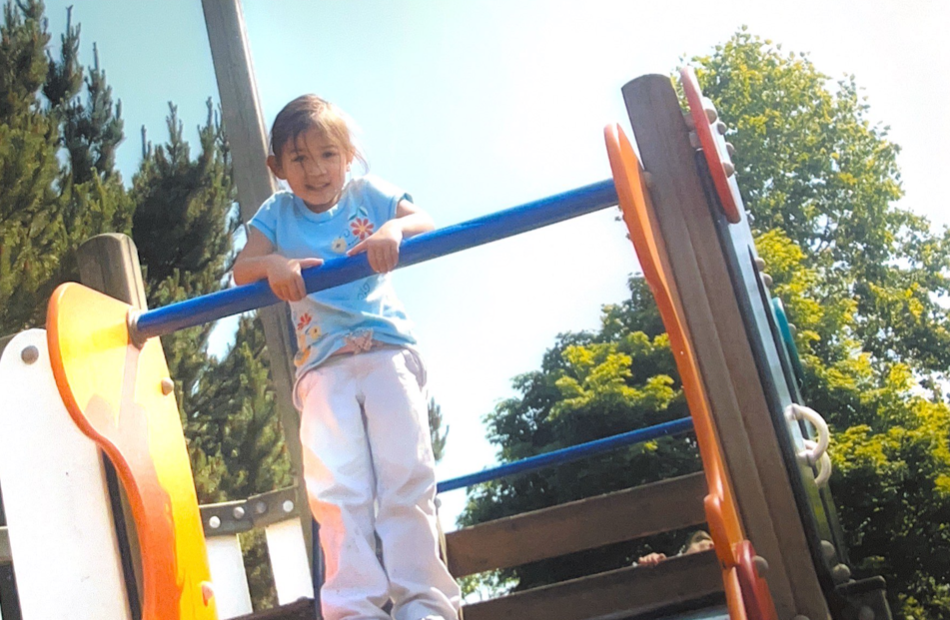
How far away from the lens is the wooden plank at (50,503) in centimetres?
182

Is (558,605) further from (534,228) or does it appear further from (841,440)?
(841,440)

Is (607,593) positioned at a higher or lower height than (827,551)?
lower

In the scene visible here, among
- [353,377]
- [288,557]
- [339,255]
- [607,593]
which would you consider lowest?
[607,593]

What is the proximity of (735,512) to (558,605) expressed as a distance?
1.25 m

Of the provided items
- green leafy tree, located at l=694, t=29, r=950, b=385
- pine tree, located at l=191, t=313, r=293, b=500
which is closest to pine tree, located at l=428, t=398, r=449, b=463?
pine tree, located at l=191, t=313, r=293, b=500

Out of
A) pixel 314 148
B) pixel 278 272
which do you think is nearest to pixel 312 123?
pixel 314 148

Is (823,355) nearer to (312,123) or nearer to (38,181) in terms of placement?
(38,181)

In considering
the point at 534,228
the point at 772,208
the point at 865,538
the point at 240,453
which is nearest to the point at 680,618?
the point at 534,228

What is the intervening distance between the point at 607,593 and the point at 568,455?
1.70 ft

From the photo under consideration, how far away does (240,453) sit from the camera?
10336 mm

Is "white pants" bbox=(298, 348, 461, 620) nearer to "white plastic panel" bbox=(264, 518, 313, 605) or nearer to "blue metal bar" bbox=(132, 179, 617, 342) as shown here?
"blue metal bar" bbox=(132, 179, 617, 342)

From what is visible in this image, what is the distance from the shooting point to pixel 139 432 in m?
1.79

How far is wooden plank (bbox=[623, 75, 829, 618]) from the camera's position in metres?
1.62

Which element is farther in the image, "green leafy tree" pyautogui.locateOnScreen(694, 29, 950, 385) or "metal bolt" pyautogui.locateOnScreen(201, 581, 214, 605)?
"green leafy tree" pyautogui.locateOnScreen(694, 29, 950, 385)
